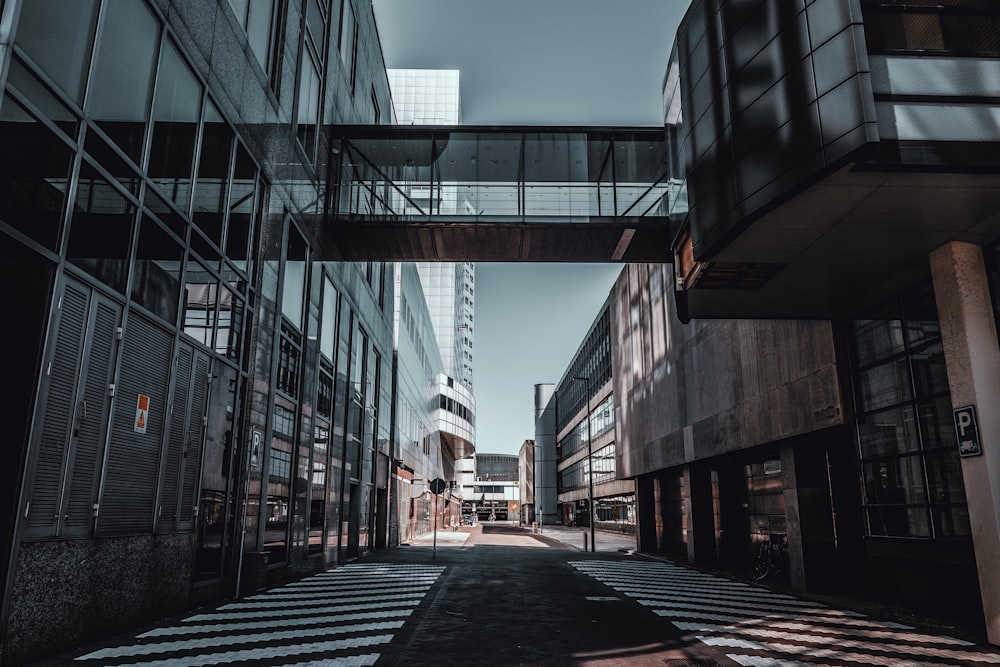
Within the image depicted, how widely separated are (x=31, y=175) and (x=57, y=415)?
8.98 ft

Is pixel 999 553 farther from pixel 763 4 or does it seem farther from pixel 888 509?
pixel 763 4

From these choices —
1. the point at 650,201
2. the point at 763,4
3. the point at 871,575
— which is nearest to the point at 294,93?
the point at 650,201

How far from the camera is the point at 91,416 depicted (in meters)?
8.63

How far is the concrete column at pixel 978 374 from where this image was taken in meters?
9.78

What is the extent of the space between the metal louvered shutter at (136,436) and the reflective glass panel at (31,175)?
229cm

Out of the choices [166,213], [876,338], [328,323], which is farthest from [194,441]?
[876,338]

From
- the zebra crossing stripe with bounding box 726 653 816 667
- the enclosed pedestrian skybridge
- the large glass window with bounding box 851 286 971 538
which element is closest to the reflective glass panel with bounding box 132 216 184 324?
the enclosed pedestrian skybridge

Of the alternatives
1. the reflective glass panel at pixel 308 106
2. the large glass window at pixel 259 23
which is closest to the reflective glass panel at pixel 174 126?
the large glass window at pixel 259 23

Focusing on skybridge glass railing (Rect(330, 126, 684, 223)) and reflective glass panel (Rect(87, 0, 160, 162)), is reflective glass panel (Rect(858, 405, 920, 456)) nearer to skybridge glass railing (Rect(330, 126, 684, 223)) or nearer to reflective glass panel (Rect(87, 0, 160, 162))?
skybridge glass railing (Rect(330, 126, 684, 223))

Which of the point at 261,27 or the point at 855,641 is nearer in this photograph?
the point at 855,641

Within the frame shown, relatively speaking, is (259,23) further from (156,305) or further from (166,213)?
(156,305)

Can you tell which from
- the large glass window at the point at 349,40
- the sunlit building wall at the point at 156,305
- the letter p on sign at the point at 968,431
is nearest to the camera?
the sunlit building wall at the point at 156,305

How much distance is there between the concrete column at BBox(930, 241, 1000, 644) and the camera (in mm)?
9781

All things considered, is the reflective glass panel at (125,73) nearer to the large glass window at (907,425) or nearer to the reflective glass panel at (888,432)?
the large glass window at (907,425)
